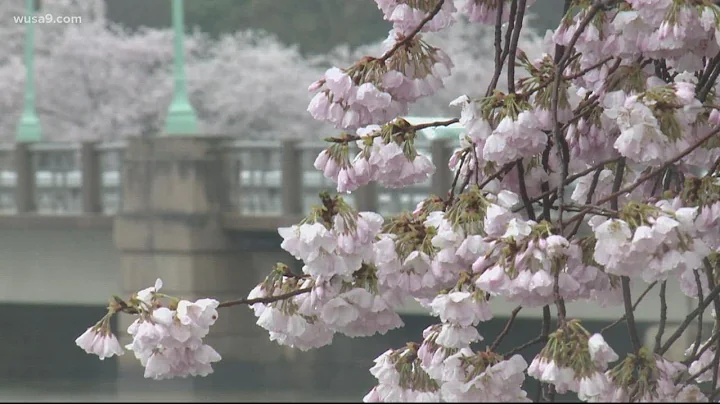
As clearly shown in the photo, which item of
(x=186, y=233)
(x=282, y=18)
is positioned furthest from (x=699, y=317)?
(x=282, y=18)

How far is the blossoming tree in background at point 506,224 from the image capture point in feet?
5.35

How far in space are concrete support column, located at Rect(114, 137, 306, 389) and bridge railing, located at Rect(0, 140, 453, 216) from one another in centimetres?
34

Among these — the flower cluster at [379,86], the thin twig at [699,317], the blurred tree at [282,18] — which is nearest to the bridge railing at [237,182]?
the thin twig at [699,317]

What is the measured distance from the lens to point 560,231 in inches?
66.9

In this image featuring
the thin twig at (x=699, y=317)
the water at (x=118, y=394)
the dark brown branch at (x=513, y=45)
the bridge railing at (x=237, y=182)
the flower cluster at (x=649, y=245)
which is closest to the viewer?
the flower cluster at (x=649, y=245)

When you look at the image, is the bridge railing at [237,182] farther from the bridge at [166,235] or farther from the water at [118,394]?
the water at [118,394]

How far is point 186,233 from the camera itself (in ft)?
54.5

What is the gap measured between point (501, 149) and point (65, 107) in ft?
101

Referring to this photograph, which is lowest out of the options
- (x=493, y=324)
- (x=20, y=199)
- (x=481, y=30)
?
(x=493, y=324)

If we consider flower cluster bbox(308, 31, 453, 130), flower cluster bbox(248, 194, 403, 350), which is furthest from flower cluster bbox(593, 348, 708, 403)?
flower cluster bbox(308, 31, 453, 130)

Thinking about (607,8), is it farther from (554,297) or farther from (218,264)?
(218,264)

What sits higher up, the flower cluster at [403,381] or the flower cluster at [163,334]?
the flower cluster at [163,334]

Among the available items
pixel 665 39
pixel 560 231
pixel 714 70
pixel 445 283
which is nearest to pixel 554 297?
pixel 560 231

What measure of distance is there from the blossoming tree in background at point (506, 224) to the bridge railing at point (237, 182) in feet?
43.1
